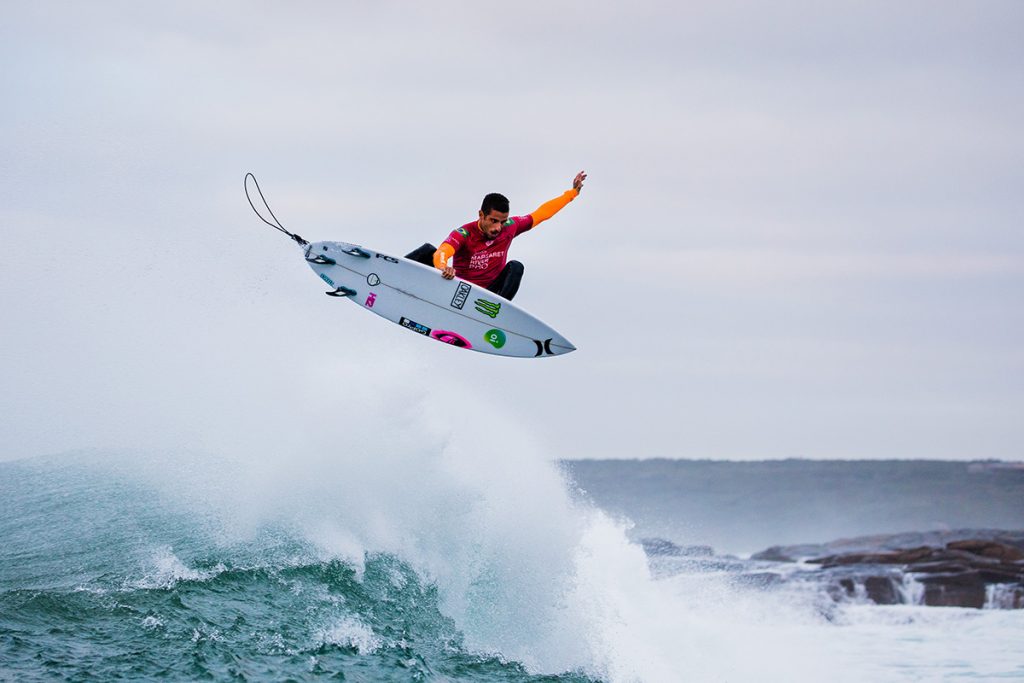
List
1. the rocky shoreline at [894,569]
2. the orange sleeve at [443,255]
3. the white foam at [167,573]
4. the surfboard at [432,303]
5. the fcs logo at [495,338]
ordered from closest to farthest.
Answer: the orange sleeve at [443,255] → the white foam at [167,573] → the surfboard at [432,303] → the fcs logo at [495,338] → the rocky shoreline at [894,569]

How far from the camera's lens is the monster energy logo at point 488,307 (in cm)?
1273

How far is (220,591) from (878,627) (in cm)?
1785

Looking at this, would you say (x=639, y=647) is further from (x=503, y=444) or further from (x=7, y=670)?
(x=7, y=670)

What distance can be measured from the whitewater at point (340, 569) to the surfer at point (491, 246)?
378cm

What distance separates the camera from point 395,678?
1195cm

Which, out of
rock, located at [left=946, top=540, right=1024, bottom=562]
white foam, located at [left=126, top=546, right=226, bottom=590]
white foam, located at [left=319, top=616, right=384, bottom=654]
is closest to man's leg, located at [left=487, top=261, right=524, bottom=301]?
white foam, located at [left=319, top=616, right=384, bottom=654]

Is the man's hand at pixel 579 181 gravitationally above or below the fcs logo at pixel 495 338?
above

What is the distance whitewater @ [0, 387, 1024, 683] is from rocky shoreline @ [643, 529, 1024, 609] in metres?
11.1

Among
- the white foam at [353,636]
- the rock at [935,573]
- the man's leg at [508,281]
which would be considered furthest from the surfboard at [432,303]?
the rock at [935,573]

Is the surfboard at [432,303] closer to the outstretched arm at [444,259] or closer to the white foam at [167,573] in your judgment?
the outstretched arm at [444,259]

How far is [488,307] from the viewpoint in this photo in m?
12.8

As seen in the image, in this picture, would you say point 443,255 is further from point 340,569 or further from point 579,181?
point 340,569

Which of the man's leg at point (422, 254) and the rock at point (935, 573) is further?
the rock at point (935, 573)

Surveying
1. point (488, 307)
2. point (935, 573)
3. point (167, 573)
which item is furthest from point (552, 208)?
point (935, 573)
